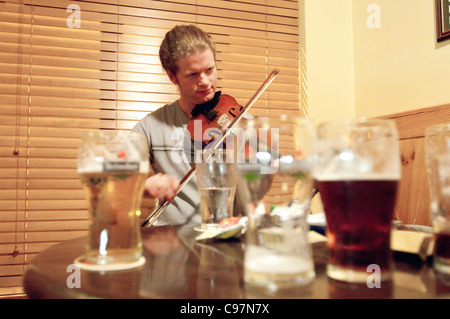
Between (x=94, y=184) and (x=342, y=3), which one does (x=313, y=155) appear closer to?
(x=94, y=184)

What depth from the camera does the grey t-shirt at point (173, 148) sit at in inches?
56.5

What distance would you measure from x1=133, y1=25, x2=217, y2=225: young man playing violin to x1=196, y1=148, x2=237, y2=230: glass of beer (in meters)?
0.52

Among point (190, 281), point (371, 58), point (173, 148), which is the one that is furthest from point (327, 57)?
point (190, 281)

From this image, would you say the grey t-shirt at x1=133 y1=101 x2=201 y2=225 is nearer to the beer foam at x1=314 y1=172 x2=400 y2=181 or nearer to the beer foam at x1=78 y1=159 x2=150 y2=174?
the beer foam at x1=78 y1=159 x2=150 y2=174

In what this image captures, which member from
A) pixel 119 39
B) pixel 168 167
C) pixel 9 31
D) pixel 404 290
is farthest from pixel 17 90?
pixel 404 290

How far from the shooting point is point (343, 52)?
2217 mm

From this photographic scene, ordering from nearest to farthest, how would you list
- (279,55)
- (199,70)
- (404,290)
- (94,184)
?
(404,290) → (94,184) → (199,70) → (279,55)

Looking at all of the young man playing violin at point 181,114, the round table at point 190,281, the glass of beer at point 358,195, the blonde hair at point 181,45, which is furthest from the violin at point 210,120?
the glass of beer at point 358,195

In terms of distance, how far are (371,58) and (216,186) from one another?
1638 mm

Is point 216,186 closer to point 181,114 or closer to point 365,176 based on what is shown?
point 365,176

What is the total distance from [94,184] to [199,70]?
39.9 inches

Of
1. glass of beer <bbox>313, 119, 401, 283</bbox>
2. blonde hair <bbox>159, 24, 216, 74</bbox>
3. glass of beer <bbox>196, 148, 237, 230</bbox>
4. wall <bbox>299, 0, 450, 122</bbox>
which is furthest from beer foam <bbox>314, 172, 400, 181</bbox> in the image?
wall <bbox>299, 0, 450, 122</bbox>

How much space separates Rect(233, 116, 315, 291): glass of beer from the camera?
15.3 inches

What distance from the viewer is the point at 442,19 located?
1.60 meters
